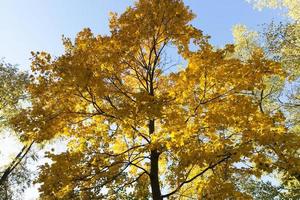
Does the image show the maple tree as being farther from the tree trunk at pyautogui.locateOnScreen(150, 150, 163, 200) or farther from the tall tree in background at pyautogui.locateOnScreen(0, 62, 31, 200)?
the tall tree in background at pyautogui.locateOnScreen(0, 62, 31, 200)

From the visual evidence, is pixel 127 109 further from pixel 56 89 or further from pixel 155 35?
pixel 155 35

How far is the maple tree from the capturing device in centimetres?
790

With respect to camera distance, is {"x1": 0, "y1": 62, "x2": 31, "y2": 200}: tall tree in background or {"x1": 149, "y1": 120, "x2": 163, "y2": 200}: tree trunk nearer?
{"x1": 149, "y1": 120, "x2": 163, "y2": 200}: tree trunk

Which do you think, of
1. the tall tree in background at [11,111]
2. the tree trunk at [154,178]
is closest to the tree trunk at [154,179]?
the tree trunk at [154,178]

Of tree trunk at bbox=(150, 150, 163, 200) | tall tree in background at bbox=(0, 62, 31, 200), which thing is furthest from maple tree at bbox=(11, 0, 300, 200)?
tall tree in background at bbox=(0, 62, 31, 200)

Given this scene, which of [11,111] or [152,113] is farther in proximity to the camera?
[11,111]

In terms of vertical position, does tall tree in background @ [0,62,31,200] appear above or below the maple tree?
above

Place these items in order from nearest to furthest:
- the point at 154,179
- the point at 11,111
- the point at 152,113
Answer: the point at 152,113 < the point at 154,179 < the point at 11,111

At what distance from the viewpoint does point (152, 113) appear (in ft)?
25.3

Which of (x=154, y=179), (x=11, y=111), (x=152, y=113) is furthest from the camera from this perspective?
(x=11, y=111)

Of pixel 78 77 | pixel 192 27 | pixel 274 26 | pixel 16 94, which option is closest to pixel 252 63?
pixel 192 27

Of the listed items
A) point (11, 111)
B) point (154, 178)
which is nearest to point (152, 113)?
point (154, 178)

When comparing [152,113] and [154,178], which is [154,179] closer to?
[154,178]

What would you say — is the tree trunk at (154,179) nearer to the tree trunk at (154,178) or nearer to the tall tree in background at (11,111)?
the tree trunk at (154,178)
